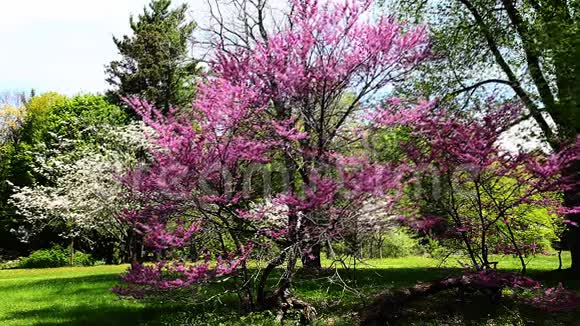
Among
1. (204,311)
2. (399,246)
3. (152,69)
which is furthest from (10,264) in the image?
(204,311)

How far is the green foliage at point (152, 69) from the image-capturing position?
28.8 meters

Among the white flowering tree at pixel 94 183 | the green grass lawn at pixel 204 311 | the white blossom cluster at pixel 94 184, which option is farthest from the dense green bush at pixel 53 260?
the green grass lawn at pixel 204 311

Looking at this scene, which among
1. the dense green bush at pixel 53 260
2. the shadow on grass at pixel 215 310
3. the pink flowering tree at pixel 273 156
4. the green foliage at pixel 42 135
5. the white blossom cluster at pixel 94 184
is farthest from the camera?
the green foliage at pixel 42 135

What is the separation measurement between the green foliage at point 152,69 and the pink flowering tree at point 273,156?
22090 millimetres

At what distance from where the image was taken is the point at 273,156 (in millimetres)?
6781

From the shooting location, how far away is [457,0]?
13180 millimetres

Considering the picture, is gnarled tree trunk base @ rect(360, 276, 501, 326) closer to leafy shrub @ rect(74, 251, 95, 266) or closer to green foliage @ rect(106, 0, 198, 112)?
leafy shrub @ rect(74, 251, 95, 266)

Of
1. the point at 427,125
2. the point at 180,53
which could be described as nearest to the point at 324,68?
the point at 427,125

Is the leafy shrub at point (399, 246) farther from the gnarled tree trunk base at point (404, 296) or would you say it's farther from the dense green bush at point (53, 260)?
the gnarled tree trunk base at point (404, 296)

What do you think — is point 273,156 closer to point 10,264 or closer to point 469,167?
point 469,167

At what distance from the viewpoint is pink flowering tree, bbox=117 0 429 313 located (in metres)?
5.80

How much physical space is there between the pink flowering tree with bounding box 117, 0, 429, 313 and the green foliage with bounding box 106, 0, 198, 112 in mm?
22090

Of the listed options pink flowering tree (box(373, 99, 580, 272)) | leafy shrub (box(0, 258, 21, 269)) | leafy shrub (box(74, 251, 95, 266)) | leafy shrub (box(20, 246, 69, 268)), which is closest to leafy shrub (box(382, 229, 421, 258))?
leafy shrub (box(74, 251, 95, 266))

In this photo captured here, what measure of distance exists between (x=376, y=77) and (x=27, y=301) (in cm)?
750
